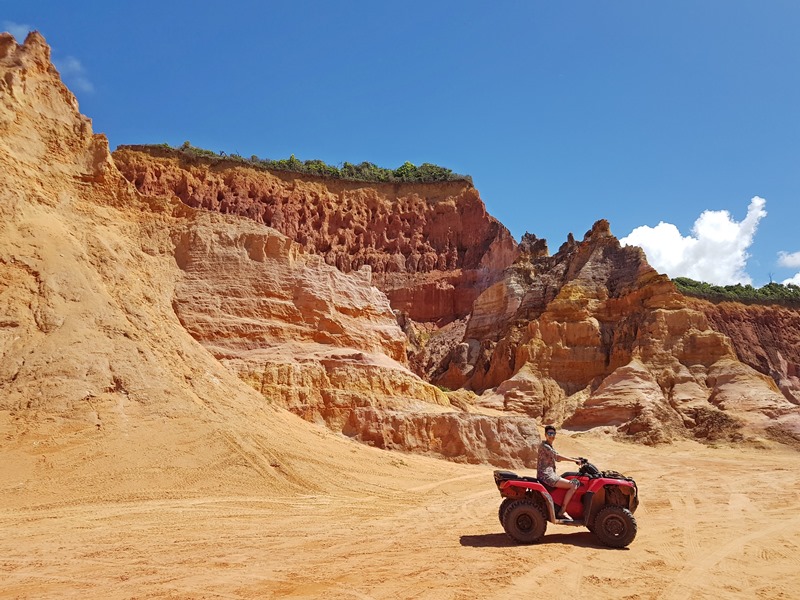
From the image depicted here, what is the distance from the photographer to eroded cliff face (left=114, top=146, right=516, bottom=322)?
53156mm

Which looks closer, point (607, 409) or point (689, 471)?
point (689, 471)

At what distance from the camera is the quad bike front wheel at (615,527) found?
829 centimetres

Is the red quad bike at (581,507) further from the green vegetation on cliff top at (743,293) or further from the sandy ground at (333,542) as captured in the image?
the green vegetation on cliff top at (743,293)

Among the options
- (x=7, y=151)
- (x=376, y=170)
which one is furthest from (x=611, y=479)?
(x=376, y=170)

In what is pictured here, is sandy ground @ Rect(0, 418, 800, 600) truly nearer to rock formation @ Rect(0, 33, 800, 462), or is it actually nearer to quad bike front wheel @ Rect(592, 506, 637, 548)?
quad bike front wheel @ Rect(592, 506, 637, 548)

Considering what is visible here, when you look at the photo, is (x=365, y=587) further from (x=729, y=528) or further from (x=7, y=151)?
(x=7, y=151)

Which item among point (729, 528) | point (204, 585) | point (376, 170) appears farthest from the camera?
point (376, 170)

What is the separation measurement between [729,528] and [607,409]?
2553 centimetres

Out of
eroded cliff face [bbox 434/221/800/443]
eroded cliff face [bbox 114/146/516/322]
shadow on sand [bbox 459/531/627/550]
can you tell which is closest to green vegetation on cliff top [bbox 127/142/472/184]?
eroded cliff face [bbox 114/146/516/322]

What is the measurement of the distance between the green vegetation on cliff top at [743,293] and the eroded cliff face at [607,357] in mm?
24728

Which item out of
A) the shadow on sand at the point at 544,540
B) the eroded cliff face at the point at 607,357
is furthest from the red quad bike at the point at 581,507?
the eroded cliff face at the point at 607,357

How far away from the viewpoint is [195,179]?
174 feet

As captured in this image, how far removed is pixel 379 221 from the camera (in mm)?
62500

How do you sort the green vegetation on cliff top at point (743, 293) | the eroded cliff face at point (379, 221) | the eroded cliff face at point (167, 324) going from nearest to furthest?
the eroded cliff face at point (167, 324), the eroded cliff face at point (379, 221), the green vegetation on cliff top at point (743, 293)
